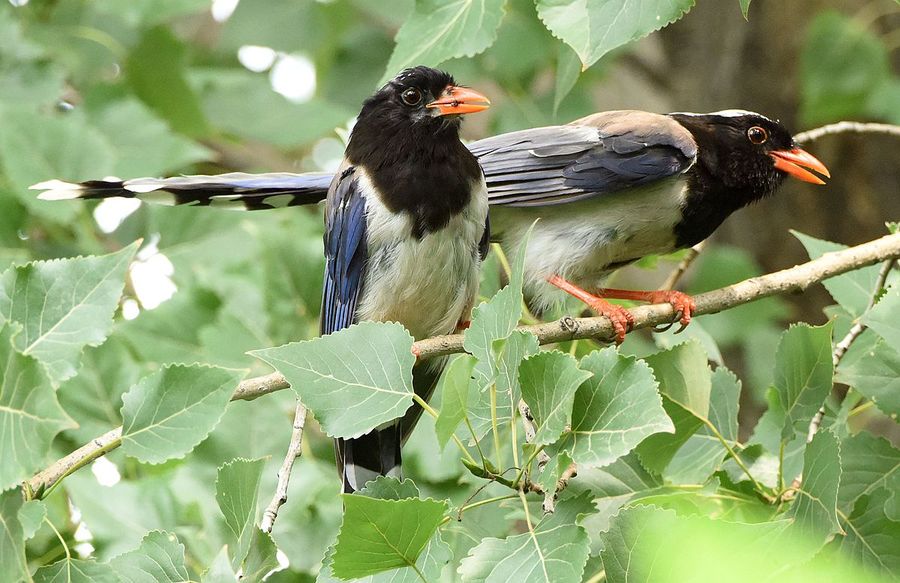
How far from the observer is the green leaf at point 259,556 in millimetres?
1961

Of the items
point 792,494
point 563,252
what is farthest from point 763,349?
point 792,494

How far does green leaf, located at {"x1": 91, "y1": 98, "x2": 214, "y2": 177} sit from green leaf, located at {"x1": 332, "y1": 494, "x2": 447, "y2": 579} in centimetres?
312

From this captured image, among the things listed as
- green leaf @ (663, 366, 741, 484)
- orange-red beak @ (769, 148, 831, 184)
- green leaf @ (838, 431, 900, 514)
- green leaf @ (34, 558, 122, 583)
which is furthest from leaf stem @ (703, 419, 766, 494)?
orange-red beak @ (769, 148, 831, 184)

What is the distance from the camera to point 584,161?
3.73 meters

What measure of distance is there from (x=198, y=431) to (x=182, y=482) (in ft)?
4.79

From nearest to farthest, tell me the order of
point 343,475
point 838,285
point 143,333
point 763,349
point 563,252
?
point 838,285 → point 343,475 → point 563,252 → point 143,333 → point 763,349

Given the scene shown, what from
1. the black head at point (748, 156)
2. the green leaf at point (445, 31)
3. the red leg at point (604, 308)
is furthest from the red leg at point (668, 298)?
the green leaf at point (445, 31)

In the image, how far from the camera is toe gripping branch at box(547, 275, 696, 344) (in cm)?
304

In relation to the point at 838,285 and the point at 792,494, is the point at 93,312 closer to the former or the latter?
the point at 792,494

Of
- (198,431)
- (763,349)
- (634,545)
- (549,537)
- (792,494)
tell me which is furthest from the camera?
(763,349)

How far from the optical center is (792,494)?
2.39 metres

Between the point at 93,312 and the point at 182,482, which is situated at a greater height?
the point at 93,312

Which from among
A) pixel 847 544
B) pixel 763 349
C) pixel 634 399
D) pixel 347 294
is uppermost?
pixel 634 399

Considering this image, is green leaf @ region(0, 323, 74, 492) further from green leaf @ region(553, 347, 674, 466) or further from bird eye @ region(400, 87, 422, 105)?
bird eye @ region(400, 87, 422, 105)
